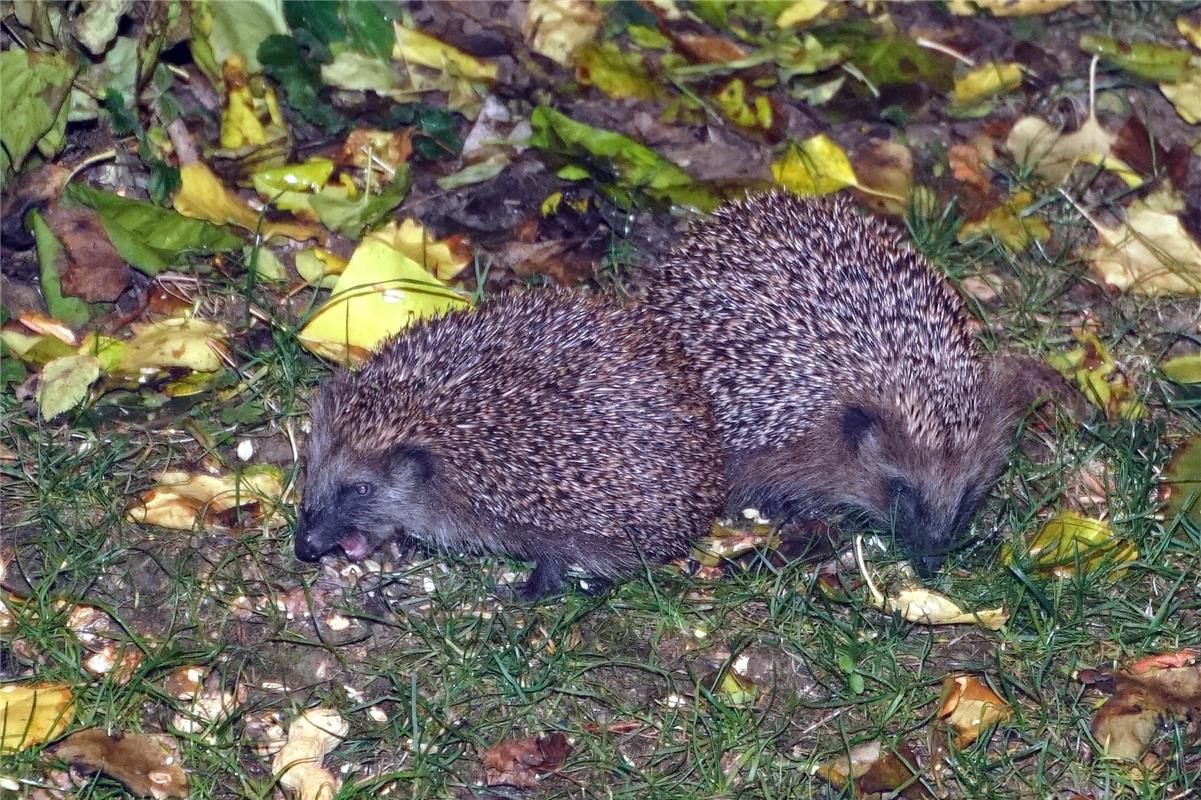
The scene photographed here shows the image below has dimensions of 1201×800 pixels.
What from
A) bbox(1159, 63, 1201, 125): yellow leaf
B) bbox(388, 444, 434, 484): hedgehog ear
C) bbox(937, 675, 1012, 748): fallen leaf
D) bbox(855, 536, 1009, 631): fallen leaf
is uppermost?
bbox(1159, 63, 1201, 125): yellow leaf

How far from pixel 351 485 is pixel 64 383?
3.44 ft

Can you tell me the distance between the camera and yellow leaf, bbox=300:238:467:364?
4855 millimetres

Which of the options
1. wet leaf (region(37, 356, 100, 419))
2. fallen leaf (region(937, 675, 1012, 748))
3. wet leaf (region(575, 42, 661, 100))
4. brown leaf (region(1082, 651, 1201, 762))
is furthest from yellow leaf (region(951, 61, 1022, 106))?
wet leaf (region(37, 356, 100, 419))

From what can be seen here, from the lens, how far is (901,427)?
4.63 metres

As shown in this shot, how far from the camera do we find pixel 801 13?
6.37 meters

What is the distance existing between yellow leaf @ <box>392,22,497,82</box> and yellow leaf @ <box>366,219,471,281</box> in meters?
0.89

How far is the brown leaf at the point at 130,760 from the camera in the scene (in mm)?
3740

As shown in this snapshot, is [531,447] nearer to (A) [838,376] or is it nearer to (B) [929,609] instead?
(A) [838,376]

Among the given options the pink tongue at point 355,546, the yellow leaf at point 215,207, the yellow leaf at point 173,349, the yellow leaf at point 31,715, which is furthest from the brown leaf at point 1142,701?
the yellow leaf at point 215,207

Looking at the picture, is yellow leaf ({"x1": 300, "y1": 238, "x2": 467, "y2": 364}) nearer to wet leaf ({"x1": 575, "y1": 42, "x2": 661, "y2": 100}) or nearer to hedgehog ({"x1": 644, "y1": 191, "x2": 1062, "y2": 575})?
hedgehog ({"x1": 644, "y1": 191, "x2": 1062, "y2": 575})

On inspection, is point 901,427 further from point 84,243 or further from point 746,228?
point 84,243

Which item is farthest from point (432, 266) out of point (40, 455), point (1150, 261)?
point (1150, 261)

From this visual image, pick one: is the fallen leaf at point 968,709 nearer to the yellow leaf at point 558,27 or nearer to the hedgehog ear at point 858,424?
the hedgehog ear at point 858,424

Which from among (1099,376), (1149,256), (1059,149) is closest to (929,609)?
(1099,376)
